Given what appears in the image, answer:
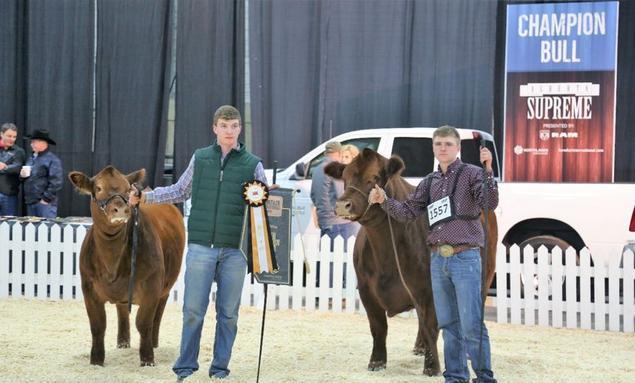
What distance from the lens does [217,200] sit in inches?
248

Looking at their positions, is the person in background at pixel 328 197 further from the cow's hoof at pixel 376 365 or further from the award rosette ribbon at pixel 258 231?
the award rosette ribbon at pixel 258 231

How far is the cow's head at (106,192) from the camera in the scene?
662 centimetres

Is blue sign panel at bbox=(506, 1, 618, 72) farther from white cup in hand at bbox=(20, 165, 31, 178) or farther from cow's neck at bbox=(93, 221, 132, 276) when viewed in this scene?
cow's neck at bbox=(93, 221, 132, 276)

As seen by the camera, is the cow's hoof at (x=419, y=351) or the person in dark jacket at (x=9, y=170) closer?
the cow's hoof at (x=419, y=351)

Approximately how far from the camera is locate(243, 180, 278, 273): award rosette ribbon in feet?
20.3

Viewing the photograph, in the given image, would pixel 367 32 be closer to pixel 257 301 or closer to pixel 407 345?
pixel 257 301

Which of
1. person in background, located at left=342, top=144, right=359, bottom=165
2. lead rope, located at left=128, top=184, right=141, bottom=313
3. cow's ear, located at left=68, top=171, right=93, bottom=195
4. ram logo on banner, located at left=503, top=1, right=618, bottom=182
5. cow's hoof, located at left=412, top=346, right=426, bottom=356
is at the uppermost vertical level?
ram logo on banner, located at left=503, top=1, right=618, bottom=182

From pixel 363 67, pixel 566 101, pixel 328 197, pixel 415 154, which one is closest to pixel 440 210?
pixel 328 197

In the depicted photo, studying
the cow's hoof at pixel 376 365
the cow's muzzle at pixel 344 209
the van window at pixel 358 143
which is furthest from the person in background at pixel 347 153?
the cow's muzzle at pixel 344 209

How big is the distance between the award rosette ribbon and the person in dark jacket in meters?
6.88

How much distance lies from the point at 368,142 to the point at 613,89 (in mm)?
3545

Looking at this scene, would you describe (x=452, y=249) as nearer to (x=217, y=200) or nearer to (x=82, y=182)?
(x=217, y=200)

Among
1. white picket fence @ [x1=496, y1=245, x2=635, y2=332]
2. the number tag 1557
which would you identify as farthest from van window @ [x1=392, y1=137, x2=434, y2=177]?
the number tag 1557

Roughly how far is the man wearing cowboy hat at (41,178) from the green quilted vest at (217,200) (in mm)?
6376
